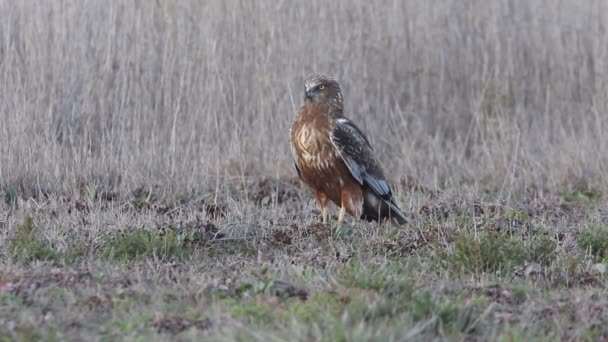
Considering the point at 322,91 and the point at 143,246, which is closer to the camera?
the point at 143,246

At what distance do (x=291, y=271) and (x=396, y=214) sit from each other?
212cm

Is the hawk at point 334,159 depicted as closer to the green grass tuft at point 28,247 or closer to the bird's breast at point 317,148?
the bird's breast at point 317,148

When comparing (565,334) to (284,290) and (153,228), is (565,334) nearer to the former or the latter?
(284,290)

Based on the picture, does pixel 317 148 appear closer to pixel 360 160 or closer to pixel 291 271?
pixel 360 160

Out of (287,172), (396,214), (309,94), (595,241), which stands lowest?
(287,172)

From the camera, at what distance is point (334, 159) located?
711 cm

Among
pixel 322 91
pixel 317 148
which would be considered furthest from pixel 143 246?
pixel 322 91

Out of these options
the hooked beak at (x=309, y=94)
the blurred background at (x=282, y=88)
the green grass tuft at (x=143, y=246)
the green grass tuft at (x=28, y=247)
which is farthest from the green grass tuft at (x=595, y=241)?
the green grass tuft at (x=28, y=247)

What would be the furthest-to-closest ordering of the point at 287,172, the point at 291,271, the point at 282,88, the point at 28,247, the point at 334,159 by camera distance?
the point at 282,88 → the point at 287,172 → the point at 334,159 → the point at 28,247 → the point at 291,271

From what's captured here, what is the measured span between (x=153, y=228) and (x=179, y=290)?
135 cm

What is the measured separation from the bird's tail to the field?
0.76 feet

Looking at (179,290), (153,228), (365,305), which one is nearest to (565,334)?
(365,305)

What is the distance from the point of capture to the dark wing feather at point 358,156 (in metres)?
7.12

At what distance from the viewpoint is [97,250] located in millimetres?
5812
